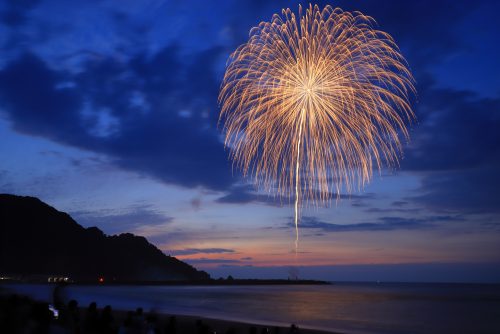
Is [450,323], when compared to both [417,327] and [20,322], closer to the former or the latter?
[417,327]

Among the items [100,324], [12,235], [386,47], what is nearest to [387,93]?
[386,47]

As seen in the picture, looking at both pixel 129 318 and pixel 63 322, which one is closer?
pixel 63 322

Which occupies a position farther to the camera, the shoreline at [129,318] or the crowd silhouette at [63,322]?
the shoreline at [129,318]

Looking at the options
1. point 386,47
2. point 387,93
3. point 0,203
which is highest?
point 0,203

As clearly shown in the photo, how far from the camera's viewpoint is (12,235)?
17575 cm

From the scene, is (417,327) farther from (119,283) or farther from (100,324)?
(119,283)

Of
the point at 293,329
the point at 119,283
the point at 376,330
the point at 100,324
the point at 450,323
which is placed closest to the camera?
the point at 100,324

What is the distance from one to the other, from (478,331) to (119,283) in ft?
517

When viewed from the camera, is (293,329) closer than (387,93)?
Yes

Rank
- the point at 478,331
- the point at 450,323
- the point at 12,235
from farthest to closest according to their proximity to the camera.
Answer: the point at 12,235
the point at 450,323
the point at 478,331

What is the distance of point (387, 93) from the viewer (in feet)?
81.0

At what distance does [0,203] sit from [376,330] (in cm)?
16871

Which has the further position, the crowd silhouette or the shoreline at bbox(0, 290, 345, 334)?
the shoreline at bbox(0, 290, 345, 334)

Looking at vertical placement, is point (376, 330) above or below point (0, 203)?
below
